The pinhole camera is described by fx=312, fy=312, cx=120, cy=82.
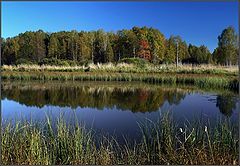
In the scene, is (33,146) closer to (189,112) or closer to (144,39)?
(189,112)

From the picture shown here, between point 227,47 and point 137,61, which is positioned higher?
point 227,47

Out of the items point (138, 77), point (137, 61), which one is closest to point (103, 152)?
point (138, 77)

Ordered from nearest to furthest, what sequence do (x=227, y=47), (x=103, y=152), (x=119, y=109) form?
1. (x=103, y=152)
2. (x=119, y=109)
3. (x=227, y=47)

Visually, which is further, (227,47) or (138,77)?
(227,47)

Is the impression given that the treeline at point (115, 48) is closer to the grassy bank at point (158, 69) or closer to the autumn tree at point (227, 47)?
the autumn tree at point (227, 47)

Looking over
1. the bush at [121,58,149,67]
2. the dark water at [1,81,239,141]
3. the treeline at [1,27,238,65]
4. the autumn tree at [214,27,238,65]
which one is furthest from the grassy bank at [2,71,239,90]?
the autumn tree at [214,27,238,65]

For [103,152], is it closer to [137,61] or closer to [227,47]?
[137,61]

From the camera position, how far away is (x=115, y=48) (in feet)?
58.0

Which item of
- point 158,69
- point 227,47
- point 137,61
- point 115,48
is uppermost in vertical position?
point 227,47

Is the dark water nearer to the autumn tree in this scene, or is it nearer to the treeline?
the treeline

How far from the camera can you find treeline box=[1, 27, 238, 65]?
15.2 m

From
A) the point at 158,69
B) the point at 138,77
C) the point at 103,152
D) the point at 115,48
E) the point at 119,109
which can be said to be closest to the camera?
the point at 103,152

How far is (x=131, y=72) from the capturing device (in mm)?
19000

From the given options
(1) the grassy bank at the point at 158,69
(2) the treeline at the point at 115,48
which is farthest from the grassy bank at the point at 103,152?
(1) the grassy bank at the point at 158,69
